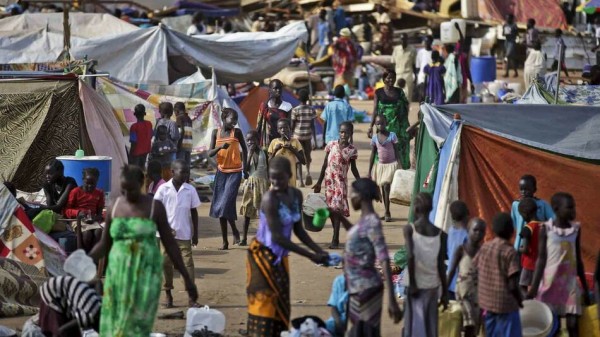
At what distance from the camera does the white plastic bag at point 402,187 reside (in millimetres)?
13922

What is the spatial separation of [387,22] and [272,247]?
2456 cm

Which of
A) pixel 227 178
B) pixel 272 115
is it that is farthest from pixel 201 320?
pixel 272 115

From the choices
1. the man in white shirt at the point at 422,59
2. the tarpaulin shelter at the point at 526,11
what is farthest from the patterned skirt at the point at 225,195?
the tarpaulin shelter at the point at 526,11

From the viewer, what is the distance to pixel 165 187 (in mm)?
11008

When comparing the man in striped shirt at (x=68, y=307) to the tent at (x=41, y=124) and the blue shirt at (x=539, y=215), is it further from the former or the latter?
the tent at (x=41, y=124)

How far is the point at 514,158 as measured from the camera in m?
11.0

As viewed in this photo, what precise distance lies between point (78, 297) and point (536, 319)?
10.4 ft

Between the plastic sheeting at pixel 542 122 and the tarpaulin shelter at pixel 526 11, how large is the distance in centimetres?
2077

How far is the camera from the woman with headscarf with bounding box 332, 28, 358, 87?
2670cm


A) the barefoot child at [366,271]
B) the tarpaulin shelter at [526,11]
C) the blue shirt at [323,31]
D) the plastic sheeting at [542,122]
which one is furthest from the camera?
the tarpaulin shelter at [526,11]

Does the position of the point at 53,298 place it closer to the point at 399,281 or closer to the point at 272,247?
the point at 272,247

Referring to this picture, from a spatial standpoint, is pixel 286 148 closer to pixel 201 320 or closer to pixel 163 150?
pixel 163 150

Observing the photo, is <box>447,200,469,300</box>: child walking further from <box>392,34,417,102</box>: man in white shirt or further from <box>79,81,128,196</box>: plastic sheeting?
<box>392,34,417,102</box>: man in white shirt

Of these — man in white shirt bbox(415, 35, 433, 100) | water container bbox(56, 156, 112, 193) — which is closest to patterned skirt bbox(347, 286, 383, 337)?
water container bbox(56, 156, 112, 193)
